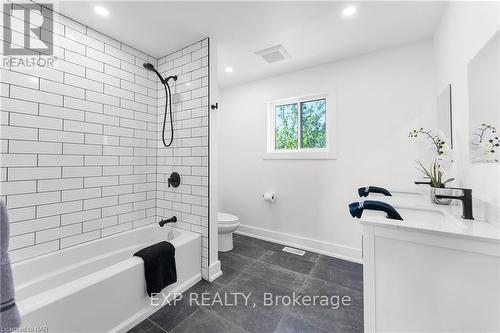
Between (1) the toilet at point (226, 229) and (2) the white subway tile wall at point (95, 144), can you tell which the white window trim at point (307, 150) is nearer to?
(1) the toilet at point (226, 229)

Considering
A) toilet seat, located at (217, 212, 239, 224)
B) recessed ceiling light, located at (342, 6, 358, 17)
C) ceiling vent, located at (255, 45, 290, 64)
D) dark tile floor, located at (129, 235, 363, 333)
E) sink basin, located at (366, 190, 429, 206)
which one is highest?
ceiling vent, located at (255, 45, 290, 64)

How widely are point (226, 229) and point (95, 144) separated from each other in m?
1.67

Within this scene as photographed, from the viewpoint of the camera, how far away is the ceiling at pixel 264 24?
5.62 ft

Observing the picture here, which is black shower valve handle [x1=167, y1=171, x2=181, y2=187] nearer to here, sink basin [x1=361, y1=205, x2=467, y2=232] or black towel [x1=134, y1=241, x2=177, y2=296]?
black towel [x1=134, y1=241, x2=177, y2=296]

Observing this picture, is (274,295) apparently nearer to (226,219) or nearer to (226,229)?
(226,229)

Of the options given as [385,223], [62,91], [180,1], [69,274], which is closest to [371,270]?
[385,223]

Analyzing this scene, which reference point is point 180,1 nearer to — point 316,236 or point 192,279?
point 192,279

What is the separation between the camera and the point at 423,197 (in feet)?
5.54

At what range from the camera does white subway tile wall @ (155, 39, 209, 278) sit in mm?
2160

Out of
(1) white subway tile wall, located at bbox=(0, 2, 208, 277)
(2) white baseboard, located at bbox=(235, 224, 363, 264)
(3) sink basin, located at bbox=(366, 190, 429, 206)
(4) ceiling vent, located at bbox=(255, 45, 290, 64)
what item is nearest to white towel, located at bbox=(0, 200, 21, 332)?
(1) white subway tile wall, located at bbox=(0, 2, 208, 277)

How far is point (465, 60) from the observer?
4.47 feet

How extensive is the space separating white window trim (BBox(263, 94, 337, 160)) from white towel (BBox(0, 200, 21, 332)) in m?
2.61

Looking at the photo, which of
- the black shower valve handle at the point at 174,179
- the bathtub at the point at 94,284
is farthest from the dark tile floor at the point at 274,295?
the black shower valve handle at the point at 174,179

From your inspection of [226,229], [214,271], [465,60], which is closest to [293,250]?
[226,229]
